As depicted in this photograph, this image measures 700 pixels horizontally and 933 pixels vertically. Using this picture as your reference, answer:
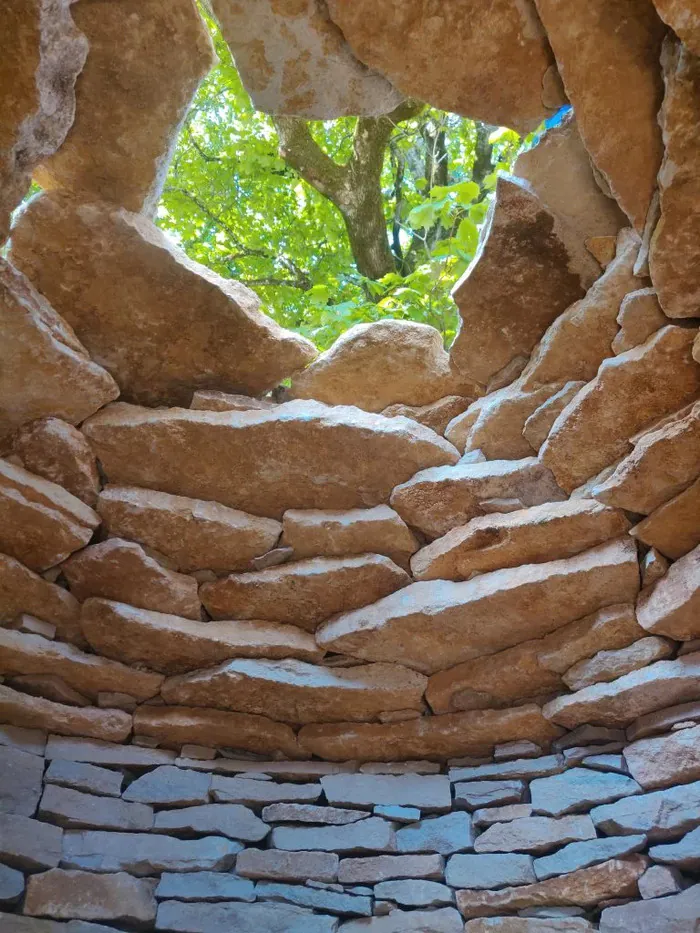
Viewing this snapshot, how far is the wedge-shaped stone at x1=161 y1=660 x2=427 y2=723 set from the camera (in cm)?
320

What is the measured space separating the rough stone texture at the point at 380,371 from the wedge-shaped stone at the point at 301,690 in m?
1.28

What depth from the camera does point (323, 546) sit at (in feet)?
11.2

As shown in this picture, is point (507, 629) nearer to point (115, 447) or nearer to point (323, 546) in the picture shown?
point (323, 546)

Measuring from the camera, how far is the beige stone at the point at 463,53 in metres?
2.73

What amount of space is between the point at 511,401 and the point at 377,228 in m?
3.23

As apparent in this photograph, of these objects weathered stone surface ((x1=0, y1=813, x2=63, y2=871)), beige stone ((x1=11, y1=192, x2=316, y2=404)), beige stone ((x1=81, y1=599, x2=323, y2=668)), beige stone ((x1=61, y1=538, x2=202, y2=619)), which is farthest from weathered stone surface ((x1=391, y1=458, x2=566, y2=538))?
weathered stone surface ((x1=0, y1=813, x2=63, y2=871))

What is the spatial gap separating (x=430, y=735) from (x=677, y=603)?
3.74ft

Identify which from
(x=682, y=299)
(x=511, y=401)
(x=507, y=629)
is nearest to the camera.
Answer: (x=682, y=299)

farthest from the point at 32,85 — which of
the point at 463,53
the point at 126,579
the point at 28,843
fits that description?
the point at 28,843

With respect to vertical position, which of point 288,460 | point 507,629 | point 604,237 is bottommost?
point 507,629

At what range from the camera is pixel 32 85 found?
2689 millimetres

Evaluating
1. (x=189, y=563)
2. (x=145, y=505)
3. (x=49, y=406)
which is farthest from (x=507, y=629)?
(x=49, y=406)

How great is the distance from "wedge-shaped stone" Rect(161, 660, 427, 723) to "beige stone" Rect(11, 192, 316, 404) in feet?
4.29

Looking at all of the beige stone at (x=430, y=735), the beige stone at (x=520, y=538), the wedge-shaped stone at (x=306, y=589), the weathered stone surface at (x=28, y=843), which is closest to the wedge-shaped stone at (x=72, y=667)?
the wedge-shaped stone at (x=306, y=589)
